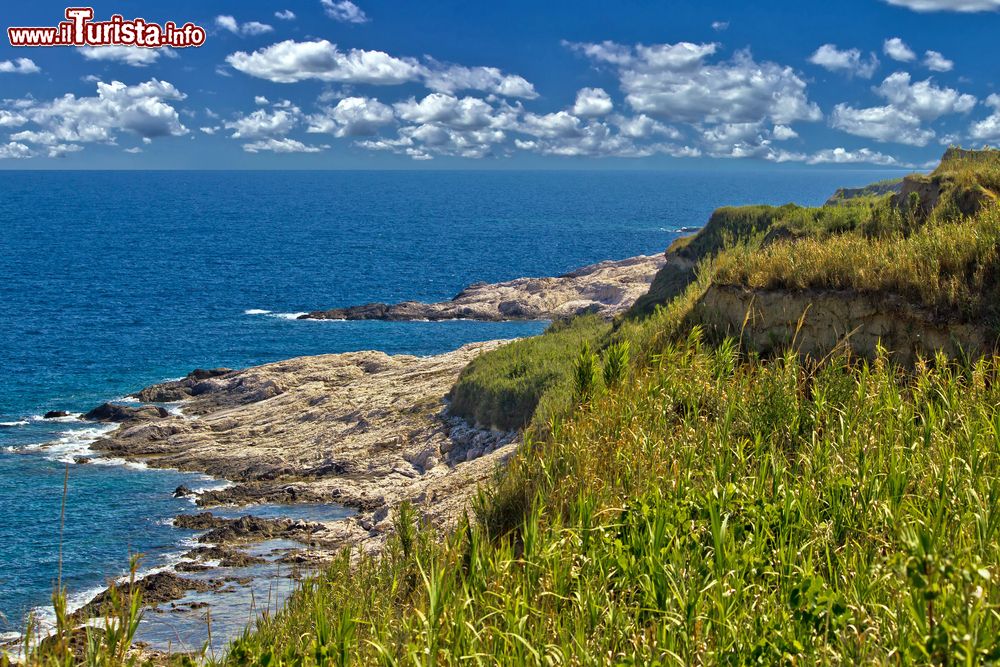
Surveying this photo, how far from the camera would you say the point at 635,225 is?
179500mm

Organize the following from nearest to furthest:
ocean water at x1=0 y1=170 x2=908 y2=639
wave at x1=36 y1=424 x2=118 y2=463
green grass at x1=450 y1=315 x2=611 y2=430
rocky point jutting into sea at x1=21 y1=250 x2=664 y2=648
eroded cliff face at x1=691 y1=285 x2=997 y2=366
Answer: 1. eroded cliff face at x1=691 y1=285 x2=997 y2=366
2. rocky point jutting into sea at x1=21 y1=250 x2=664 y2=648
3. ocean water at x1=0 y1=170 x2=908 y2=639
4. green grass at x1=450 y1=315 x2=611 y2=430
5. wave at x1=36 y1=424 x2=118 y2=463

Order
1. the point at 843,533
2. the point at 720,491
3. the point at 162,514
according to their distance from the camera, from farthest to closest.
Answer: the point at 162,514, the point at 720,491, the point at 843,533

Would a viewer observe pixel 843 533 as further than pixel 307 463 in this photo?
No

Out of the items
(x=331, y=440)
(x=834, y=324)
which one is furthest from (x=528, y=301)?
(x=834, y=324)

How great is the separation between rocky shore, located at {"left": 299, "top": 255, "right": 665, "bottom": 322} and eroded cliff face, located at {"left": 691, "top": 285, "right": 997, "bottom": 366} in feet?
184

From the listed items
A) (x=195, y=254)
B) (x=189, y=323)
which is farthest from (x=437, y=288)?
(x=195, y=254)

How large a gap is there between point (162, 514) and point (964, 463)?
3091 cm

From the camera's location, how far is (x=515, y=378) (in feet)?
115

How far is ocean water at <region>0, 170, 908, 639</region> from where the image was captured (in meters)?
31.0

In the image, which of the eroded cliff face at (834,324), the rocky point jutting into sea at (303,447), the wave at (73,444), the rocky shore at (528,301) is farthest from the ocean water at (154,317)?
the eroded cliff face at (834,324)

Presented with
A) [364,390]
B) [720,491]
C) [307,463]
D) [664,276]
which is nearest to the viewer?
[720,491]

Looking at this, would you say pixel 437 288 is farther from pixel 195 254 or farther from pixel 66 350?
pixel 195 254

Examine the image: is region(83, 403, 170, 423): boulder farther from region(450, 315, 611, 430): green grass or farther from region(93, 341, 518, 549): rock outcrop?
region(450, 315, 611, 430): green grass

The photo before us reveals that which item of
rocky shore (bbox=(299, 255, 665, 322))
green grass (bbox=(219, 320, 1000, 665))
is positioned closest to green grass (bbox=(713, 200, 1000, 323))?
green grass (bbox=(219, 320, 1000, 665))
